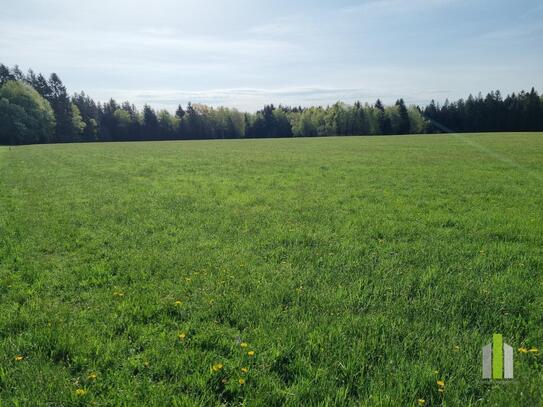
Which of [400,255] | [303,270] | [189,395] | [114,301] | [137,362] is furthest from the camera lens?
[400,255]

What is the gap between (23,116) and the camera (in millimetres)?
77250

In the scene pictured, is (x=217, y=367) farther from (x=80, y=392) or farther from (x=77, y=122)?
(x=77, y=122)

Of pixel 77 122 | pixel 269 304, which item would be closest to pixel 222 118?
pixel 77 122

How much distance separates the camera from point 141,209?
1163 centimetres

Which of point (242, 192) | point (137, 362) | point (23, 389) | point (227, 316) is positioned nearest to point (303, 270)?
point (227, 316)

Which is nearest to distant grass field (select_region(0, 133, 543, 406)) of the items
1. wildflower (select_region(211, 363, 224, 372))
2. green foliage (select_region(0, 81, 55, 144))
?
wildflower (select_region(211, 363, 224, 372))

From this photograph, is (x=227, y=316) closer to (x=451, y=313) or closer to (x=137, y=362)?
(x=137, y=362)

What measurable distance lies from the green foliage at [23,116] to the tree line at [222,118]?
0.17 m

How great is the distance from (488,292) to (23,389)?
19.6 ft

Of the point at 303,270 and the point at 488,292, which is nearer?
the point at 488,292

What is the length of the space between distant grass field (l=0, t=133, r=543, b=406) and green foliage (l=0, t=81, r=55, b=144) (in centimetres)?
8051

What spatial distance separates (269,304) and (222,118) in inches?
4745

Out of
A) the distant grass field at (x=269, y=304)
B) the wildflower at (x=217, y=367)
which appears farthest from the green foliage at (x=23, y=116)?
the wildflower at (x=217, y=367)

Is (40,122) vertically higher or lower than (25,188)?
higher
